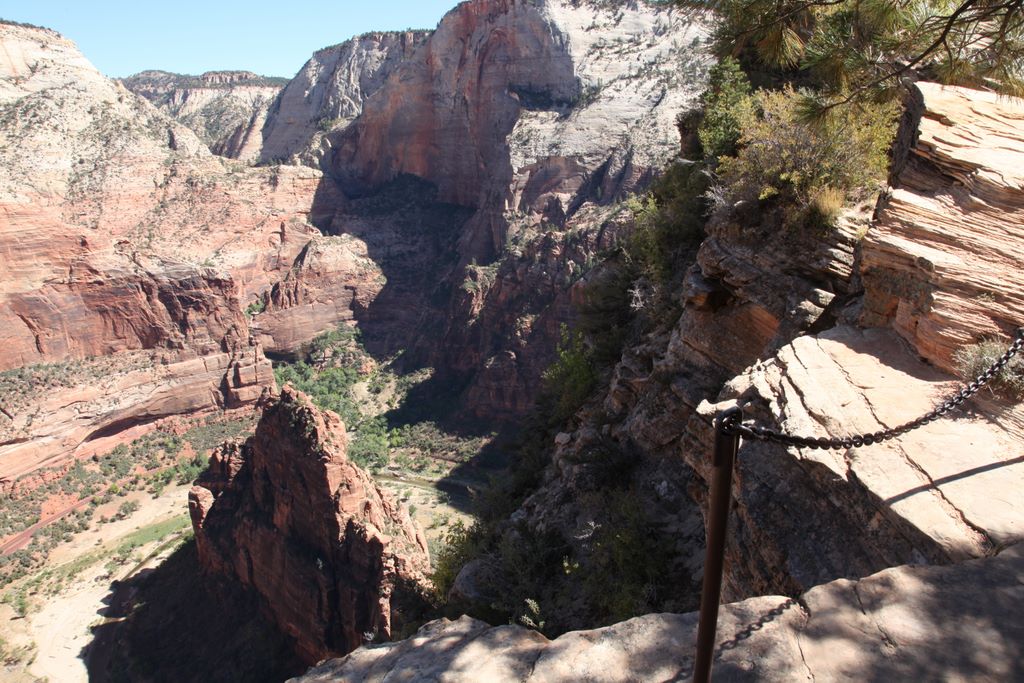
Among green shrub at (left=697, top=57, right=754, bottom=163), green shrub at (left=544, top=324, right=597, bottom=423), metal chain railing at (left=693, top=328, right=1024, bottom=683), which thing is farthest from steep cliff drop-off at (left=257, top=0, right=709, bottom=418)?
metal chain railing at (left=693, top=328, right=1024, bottom=683)

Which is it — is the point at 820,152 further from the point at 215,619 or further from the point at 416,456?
the point at 416,456

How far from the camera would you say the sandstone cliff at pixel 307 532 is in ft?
58.9

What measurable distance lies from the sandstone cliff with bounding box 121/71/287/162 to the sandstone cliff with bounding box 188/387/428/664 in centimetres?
8163

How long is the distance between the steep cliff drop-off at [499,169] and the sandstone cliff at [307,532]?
15765 mm

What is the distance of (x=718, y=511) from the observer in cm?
230

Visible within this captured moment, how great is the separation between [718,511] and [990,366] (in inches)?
152

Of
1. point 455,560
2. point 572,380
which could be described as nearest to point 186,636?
point 455,560

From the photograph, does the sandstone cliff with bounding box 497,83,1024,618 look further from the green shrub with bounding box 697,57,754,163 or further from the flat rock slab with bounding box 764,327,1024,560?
the green shrub with bounding box 697,57,754,163

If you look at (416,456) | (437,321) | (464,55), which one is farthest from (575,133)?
(416,456)

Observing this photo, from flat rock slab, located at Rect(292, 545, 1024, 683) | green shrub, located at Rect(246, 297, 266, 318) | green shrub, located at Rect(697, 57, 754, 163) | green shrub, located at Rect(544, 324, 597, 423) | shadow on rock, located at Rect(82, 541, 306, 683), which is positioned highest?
green shrub, located at Rect(697, 57, 754, 163)

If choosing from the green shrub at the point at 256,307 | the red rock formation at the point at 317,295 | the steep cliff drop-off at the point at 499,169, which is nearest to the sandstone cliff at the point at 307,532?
the steep cliff drop-off at the point at 499,169

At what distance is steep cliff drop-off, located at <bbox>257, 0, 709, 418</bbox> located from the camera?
38281 millimetres

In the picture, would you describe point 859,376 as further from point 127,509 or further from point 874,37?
point 127,509

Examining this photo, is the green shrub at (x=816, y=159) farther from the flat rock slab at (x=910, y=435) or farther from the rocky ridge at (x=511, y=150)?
the rocky ridge at (x=511, y=150)
